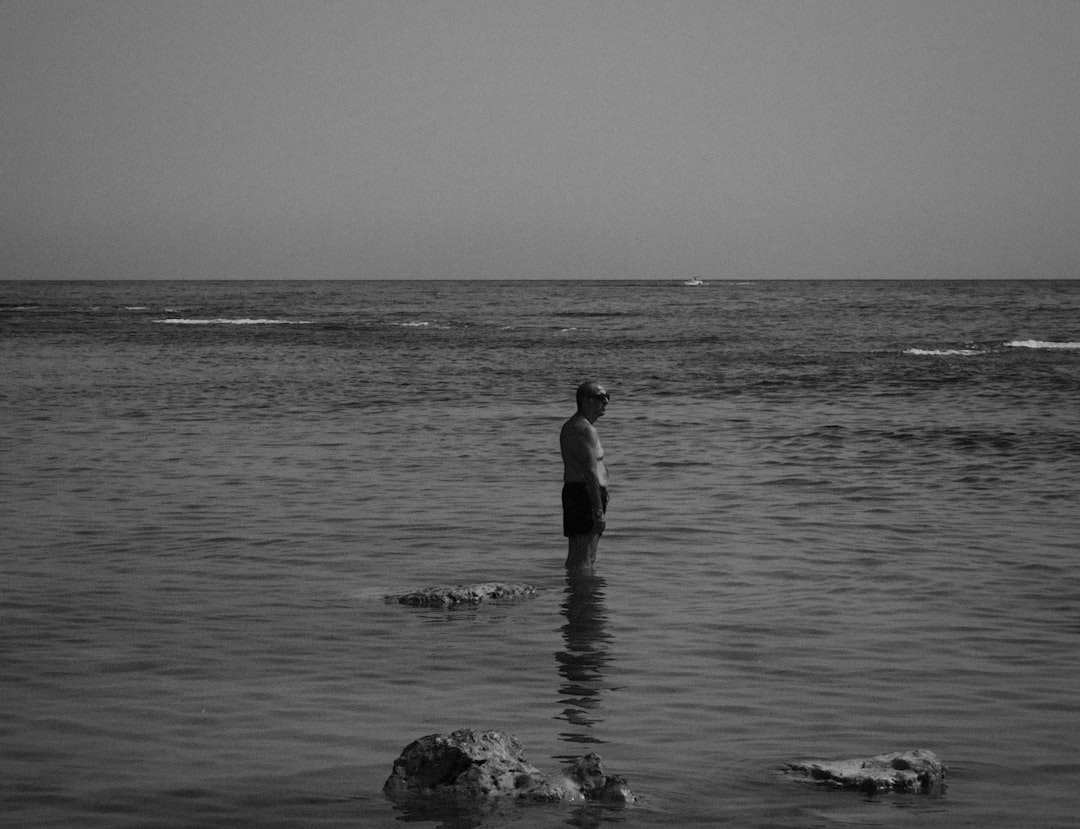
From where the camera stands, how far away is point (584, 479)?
989 centimetres

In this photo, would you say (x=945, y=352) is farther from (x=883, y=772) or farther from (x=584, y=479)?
(x=883, y=772)

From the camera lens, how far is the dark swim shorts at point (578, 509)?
995 cm

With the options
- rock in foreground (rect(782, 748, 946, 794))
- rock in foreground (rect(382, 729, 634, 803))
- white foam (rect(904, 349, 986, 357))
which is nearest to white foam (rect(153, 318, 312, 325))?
white foam (rect(904, 349, 986, 357))

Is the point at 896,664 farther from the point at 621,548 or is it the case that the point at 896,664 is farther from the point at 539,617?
the point at 621,548

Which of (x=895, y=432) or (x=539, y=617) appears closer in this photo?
(x=539, y=617)

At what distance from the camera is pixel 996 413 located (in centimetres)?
2408

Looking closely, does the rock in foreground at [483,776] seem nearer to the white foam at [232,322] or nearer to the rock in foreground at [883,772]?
the rock in foreground at [883,772]

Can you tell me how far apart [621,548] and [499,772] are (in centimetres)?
618

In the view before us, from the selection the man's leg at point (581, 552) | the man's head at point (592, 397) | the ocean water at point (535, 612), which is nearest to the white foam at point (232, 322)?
the ocean water at point (535, 612)

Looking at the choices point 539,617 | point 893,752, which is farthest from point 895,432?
point 893,752

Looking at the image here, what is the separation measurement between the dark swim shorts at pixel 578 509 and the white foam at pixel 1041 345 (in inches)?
1405

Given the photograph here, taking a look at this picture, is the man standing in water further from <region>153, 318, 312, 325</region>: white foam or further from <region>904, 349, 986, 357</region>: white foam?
<region>153, 318, 312, 325</region>: white foam

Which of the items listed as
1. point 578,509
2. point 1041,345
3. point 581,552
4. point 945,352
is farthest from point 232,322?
point 578,509

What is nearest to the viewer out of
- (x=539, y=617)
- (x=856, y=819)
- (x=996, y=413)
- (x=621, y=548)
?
(x=856, y=819)
